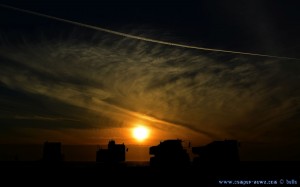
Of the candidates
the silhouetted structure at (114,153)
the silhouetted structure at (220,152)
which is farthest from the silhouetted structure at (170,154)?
the silhouetted structure at (114,153)

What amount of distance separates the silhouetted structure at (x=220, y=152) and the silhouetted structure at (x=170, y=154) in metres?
5.30

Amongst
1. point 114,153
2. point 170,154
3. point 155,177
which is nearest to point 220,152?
point 170,154

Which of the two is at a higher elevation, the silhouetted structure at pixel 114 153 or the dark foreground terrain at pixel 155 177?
the silhouetted structure at pixel 114 153

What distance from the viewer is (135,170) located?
79.5m

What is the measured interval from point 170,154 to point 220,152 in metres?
15.7

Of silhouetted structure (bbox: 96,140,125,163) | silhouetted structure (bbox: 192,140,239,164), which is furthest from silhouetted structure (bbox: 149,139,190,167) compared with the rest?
silhouetted structure (bbox: 96,140,125,163)

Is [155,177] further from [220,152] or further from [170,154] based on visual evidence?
[170,154]

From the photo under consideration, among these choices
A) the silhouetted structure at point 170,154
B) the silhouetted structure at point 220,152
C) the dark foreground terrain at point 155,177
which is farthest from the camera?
the silhouetted structure at point 170,154

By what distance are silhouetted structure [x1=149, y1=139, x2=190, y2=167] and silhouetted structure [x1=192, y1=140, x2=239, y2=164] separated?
17.4ft

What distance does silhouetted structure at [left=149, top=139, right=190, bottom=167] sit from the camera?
100675 millimetres

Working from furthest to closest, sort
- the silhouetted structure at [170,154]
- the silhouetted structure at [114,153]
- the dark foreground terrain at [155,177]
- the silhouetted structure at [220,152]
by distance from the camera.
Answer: the silhouetted structure at [114,153] < the silhouetted structure at [170,154] < the silhouetted structure at [220,152] < the dark foreground terrain at [155,177]

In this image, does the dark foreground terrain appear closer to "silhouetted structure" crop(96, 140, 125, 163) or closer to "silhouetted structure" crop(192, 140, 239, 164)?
"silhouetted structure" crop(192, 140, 239, 164)

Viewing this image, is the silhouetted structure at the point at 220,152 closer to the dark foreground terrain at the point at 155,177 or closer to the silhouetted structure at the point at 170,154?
the silhouetted structure at the point at 170,154

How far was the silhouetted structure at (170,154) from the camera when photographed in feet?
330
